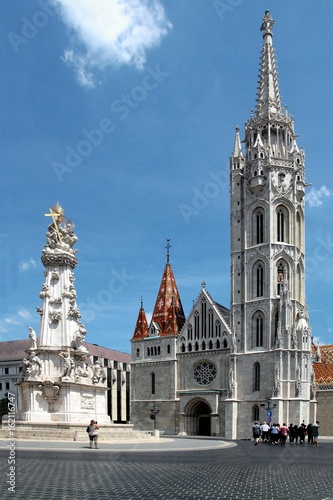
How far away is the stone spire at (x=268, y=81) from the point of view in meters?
69.1

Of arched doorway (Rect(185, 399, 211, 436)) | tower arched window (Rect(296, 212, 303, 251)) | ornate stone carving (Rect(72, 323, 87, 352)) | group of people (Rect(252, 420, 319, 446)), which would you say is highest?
tower arched window (Rect(296, 212, 303, 251))

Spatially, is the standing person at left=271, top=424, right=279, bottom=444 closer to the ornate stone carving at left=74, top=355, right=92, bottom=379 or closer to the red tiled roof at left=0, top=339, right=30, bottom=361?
the ornate stone carving at left=74, top=355, right=92, bottom=379

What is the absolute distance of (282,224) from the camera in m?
65.1

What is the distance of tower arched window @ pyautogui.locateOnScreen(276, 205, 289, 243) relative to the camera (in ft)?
212

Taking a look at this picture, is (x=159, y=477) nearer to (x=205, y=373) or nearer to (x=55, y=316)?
(x=55, y=316)

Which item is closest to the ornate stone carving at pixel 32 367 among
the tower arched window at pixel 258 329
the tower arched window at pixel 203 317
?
the tower arched window at pixel 258 329

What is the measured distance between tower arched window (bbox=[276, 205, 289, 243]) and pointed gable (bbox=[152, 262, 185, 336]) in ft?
48.7

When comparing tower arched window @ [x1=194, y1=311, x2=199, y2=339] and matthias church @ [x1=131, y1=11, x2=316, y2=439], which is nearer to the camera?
matthias church @ [x1=131, y1=11, x2=316, y2=439]

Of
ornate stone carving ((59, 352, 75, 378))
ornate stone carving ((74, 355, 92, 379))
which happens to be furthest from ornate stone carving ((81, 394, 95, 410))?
ornate stone carving ((59, 352, 75, 378))

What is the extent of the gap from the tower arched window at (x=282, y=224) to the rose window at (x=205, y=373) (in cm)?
1490

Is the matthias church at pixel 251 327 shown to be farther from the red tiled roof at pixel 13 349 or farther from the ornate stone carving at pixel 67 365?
the ornate stone carving at pixel 67 365

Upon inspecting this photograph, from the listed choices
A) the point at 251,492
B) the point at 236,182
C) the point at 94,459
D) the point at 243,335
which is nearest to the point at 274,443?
the point at 94,459

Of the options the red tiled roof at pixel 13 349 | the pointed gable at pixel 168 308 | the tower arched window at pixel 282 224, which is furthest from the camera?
the red tiled roof at pixel 13 349

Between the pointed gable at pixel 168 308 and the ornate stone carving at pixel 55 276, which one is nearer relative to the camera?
the ornate stone carving at pixel 55 276
